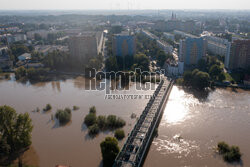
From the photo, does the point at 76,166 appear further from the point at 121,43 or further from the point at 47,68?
the point at 121,43

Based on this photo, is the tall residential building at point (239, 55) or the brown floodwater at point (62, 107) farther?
the tall residential building at point (239, 55)

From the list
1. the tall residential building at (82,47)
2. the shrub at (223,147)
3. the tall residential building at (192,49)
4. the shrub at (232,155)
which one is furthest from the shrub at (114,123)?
the tall residential building at (192,49)

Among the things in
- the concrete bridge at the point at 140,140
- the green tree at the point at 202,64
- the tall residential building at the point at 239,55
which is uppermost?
the tall residential building at the point at 239,55

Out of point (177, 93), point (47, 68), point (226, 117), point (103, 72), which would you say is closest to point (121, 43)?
point (103, 72)

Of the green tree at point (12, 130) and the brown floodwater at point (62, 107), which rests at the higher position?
the green tree at point (12, 130)

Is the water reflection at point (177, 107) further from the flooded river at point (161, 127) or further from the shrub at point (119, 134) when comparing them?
the shrub at point (119, 134)

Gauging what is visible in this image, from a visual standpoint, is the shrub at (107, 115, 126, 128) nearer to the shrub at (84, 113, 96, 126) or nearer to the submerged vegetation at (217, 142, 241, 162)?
the shrub at (84, 113, 96, 126)
